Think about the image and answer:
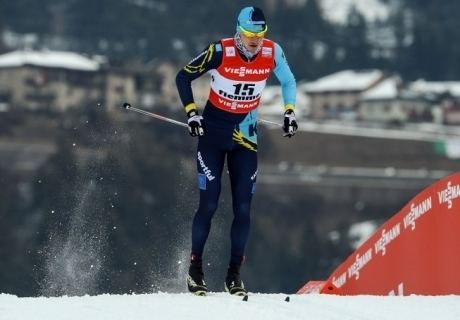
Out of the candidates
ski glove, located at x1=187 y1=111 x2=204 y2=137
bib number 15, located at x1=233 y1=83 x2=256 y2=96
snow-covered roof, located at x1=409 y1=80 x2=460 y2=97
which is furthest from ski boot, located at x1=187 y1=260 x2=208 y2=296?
snow-covered roof, located at x1=409 y1=80 x2=460 y2=97

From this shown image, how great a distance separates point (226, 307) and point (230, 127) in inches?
67.2

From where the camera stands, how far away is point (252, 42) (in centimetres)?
769

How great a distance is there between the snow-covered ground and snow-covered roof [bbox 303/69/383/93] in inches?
4049

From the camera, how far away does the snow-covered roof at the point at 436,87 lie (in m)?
111

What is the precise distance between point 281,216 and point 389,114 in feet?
97.0

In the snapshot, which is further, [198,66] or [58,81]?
[58,81]

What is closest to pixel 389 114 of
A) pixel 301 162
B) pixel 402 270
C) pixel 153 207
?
pixel 301 162

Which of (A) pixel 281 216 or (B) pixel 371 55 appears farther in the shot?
(B) pixel 371 55

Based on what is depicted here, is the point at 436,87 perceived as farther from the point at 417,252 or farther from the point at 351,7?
the point at 417,252

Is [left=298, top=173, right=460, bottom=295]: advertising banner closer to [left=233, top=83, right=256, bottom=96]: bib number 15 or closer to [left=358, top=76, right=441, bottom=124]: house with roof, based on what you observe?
[left=233, top=83, right=256, bottom=96]: bib number 15

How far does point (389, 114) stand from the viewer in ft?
345

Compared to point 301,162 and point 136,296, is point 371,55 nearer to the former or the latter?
point 301,162

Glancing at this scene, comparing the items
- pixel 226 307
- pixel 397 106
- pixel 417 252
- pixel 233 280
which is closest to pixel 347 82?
pixel 397 106

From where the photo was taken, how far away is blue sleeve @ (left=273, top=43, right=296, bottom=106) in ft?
26.3
